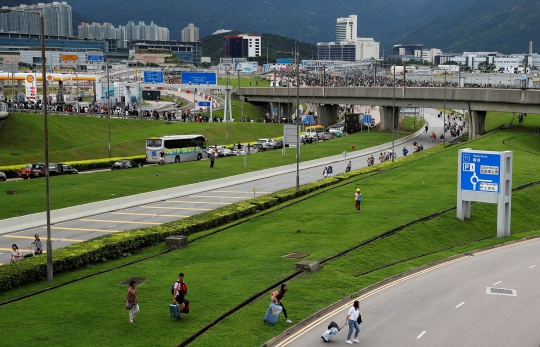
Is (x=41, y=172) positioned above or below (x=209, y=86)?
below

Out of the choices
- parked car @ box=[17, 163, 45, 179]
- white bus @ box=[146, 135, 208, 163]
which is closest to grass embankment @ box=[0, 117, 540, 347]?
parked car @ box=[17, 163, 45, 179]

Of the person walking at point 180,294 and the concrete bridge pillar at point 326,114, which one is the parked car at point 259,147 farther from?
the person walking at point 180,294

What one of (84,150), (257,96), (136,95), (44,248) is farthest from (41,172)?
(257,96)

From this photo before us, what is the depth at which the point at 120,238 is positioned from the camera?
3828 cm

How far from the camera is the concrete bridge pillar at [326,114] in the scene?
443ft

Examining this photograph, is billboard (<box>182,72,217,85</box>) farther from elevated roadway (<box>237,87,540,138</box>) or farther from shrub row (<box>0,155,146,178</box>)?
shrub row (<box>0,155,146,178</box>)

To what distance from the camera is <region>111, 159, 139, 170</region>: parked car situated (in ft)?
240

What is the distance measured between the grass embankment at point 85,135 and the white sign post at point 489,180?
148ft

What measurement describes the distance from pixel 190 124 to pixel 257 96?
4021 centimetres

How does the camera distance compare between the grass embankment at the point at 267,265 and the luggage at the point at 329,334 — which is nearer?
the luggage at the point at 329,334

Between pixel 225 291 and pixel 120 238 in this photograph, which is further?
pixel 120 238

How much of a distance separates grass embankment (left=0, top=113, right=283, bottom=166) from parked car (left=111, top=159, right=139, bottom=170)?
7.17 m

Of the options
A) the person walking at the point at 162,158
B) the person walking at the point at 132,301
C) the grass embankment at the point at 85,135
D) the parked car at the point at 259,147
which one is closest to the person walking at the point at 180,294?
the person walking at the point at 132,301

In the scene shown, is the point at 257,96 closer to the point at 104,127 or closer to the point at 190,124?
the point at 190,124
